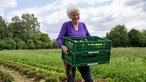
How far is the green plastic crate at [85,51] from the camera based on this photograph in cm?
438

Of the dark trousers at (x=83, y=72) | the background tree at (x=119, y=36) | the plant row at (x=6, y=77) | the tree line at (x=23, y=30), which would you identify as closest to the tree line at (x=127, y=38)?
the background tree at (x=119, y=36)

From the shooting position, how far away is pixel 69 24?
15.6ft

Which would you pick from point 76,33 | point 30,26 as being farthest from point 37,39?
point 76,33

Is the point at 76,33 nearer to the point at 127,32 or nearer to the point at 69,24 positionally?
the point at 69,24

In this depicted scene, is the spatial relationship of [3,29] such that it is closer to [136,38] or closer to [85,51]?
→ [136,38]

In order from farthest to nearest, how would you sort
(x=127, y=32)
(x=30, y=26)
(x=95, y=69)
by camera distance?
(x=30, y=26)
(x=127, y=32)
(x=95, y=69)

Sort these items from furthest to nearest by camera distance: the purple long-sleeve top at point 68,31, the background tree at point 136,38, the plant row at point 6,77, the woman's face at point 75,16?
the background tree at point 136,38 < the plant row at point 6,77 < the purple long-sleeve top at point 68,31 < the woman's face at point 75,16

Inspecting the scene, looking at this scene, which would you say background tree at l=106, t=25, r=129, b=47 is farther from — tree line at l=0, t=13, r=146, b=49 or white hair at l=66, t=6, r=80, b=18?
white hair at l=66, t=6, r=80, b=18

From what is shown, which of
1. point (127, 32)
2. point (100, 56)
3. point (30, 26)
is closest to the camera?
point (100, 56)

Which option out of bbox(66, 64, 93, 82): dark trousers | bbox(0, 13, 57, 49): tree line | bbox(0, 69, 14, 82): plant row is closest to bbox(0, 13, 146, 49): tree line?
bbox(0, 13, 57, 49): tree line

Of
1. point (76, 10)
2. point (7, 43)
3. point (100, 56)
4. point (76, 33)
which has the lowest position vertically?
point (7, 43)

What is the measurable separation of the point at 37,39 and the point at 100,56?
218 ft

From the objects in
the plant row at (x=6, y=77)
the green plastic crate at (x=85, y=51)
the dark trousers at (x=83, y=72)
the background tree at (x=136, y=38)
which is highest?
the green plastic crate at (x=85, y=51)

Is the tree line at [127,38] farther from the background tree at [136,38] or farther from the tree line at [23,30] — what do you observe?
the tree line at [23,30]
